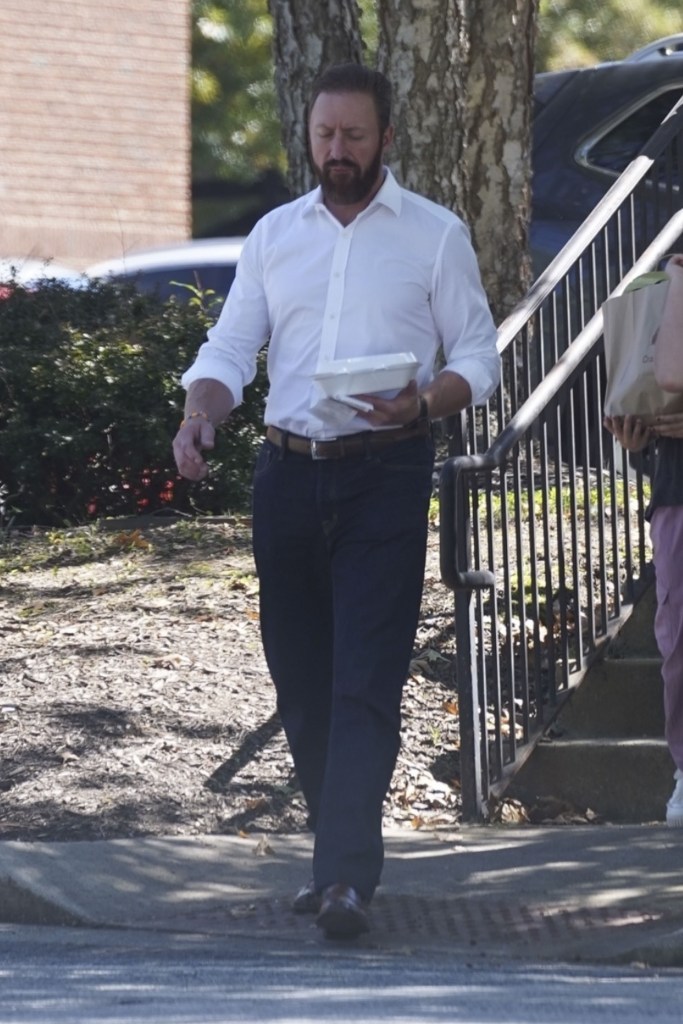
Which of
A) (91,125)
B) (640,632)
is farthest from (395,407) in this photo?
(91,125)

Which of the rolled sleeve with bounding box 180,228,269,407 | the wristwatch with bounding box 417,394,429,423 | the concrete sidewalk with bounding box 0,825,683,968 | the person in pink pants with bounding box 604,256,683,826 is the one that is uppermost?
the rolled sleeve with bounding box 180,228,269,407

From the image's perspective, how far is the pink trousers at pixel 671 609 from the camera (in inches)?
221

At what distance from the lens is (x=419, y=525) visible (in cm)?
509

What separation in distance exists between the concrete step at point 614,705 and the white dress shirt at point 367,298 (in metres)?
1.86

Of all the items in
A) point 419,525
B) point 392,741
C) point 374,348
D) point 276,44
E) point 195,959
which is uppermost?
point 276,44

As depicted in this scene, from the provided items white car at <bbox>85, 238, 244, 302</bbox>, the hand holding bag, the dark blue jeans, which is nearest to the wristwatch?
the dark blue jeans

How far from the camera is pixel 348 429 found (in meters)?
5.05

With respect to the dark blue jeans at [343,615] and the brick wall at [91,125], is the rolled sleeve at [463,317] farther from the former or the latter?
the brick wall at [91,125]

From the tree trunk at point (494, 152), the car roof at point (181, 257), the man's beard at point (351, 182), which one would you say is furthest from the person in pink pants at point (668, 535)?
the car roof at point (181, 257)

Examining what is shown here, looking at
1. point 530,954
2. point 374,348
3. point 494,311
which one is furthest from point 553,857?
point 494,311

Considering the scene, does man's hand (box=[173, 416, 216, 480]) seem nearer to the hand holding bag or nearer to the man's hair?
the man's hair

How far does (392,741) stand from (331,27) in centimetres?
510

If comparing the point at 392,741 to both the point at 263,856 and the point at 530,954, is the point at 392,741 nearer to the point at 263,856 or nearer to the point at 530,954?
the point at 530,954

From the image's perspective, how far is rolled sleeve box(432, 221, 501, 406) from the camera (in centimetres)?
511
